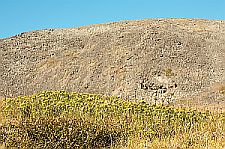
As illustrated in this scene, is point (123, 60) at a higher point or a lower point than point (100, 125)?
higher

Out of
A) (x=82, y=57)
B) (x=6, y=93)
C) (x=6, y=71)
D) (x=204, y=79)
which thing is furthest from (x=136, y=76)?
(x=6, y=71)

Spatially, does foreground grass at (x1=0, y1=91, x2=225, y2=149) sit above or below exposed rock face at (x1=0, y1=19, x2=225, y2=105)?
below

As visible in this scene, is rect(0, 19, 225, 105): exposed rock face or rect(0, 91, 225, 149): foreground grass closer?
rect(0, 91, 225, 149): foreground grass

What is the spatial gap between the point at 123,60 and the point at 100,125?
91.0 ft

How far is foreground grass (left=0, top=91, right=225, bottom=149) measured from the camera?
11445 mm

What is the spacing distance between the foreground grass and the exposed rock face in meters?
16.0

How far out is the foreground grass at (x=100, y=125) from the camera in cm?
1145

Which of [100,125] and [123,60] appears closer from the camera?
[100,125]

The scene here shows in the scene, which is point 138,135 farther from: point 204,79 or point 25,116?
point 204,79

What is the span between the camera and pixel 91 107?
15086mm

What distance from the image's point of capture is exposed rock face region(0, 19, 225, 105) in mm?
36031

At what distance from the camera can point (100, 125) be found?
13336 millimetres

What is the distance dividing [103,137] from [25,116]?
10.8 feet

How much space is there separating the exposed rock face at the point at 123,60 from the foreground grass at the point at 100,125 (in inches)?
630
